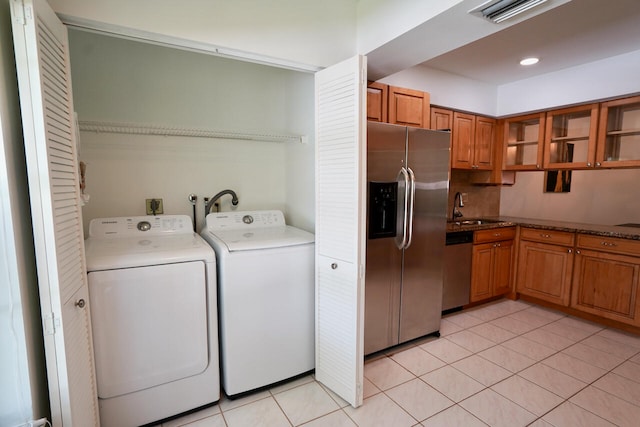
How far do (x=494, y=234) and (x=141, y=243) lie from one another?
323 cm

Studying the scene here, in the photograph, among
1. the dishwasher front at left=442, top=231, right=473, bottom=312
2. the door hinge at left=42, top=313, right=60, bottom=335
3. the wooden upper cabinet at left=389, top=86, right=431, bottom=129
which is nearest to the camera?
the door hinge at left=42, top=313, right=60, bottom=335

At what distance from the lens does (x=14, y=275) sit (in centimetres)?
111

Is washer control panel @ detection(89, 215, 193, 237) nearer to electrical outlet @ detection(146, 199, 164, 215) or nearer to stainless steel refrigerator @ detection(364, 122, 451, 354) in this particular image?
electrical outlet @ detection(146, 199, 164, 215)

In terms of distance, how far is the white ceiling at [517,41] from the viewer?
5.64 feet

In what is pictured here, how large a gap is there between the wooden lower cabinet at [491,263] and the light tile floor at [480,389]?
0.55 meters

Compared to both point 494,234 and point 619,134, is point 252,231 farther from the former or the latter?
point 619,134

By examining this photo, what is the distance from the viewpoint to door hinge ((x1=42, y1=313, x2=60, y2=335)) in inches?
45.8

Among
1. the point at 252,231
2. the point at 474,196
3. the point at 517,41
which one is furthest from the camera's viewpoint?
the point at 474,196

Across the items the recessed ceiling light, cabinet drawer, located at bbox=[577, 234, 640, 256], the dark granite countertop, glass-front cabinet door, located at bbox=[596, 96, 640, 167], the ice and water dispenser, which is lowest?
cabinet drawer, located at bbox=[577, 234, 640, 256]

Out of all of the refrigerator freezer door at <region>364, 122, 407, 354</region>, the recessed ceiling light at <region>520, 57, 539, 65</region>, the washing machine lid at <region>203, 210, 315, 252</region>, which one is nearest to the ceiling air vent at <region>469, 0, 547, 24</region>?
the refrigerator freezer door at <region>364, 122, 407, 354</region>

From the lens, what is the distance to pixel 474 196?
3.95 meters

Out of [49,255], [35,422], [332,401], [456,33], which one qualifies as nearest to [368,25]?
[456,33]

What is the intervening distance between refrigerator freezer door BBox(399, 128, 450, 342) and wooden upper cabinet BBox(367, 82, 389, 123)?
368 millimetres

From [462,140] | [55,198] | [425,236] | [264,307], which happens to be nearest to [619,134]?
[462,140]
